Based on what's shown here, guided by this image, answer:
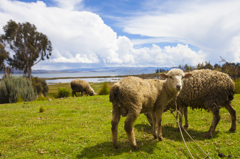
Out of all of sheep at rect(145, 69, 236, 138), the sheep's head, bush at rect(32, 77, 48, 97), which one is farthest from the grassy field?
bush at rect(32, 77, 48, 97)

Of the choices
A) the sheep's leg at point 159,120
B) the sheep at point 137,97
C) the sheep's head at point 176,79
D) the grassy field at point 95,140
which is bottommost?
the grassy field at point 95,140

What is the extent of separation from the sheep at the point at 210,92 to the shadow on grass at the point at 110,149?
106 inches

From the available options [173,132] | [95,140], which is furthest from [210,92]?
[95,140]

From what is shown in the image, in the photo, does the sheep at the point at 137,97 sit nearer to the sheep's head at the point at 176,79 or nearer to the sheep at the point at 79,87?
the sheep's head at the point at 176,79

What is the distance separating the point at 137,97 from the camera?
5012mm

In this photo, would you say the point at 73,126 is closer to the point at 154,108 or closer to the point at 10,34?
the point at 154,108

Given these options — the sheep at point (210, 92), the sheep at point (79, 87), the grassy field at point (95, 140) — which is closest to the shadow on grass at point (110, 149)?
the grassy field at point (95, 140)

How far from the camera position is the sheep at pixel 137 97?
4.98 m

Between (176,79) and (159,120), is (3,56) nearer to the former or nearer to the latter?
(159,120)

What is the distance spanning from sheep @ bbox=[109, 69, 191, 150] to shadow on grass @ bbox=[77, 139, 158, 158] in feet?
0.78

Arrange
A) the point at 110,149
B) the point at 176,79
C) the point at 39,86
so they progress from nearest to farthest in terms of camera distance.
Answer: the point at 176,79
the point at 110,149
the point at 39,86

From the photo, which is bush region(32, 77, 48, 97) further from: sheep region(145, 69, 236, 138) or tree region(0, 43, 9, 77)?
sheep region(145, 69, 236, 138)

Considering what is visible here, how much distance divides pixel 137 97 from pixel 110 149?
236 cm

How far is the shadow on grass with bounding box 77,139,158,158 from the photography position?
208 inches
